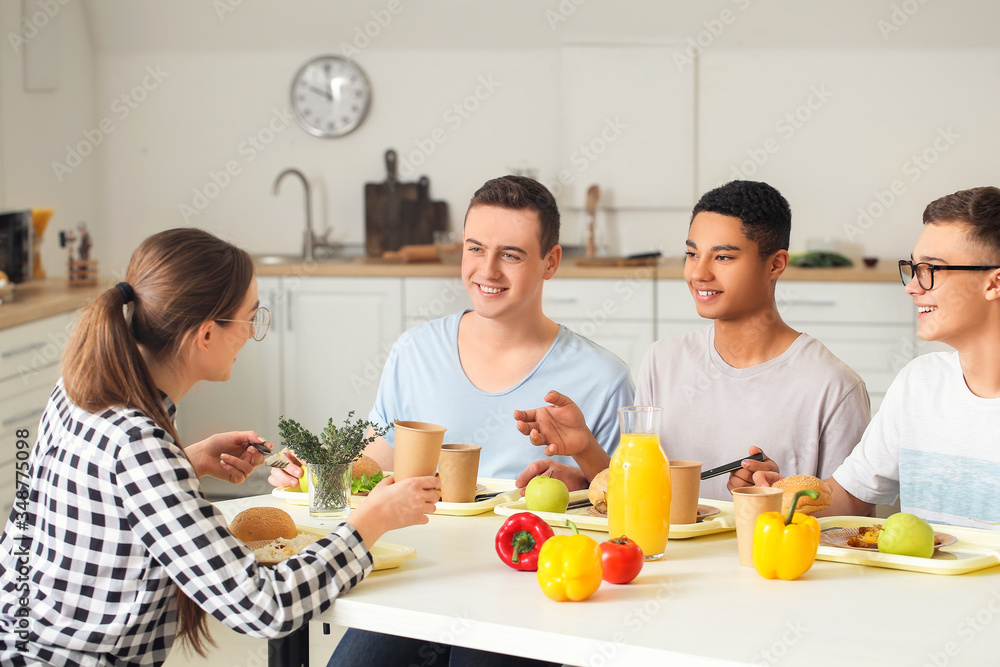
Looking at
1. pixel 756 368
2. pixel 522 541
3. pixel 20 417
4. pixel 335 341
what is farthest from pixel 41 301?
pixel 522 541

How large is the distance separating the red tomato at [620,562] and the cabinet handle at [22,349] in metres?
2.53

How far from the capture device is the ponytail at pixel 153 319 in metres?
1.34

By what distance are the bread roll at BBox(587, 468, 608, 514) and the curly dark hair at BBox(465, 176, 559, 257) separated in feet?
2.18

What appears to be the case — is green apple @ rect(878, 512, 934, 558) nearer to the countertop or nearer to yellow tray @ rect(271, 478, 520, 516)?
yellow tray @ rect(271, 478, 520, 516)

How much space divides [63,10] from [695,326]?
312 cm

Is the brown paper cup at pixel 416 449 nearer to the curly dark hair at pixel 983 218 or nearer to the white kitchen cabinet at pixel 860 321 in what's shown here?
the curly dark hair at pixel 983 218

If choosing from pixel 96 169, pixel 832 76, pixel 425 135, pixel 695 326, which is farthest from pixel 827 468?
pixel 96 169

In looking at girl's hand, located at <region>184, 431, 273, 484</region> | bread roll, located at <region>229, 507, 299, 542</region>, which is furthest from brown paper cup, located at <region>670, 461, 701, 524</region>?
girl's hand, located at <region>184, 431, 273, 484</region>

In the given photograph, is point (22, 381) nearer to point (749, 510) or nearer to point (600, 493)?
point (600, 493)

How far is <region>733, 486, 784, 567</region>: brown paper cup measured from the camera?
1378mm

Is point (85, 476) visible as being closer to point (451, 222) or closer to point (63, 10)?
point (451, 222)

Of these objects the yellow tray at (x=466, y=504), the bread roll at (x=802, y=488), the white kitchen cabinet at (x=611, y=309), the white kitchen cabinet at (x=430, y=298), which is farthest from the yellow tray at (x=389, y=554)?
the white kitchen cabinet at (x=430, y=298)

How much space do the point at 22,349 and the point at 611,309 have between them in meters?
2.13

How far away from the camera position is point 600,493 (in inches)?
63.6
